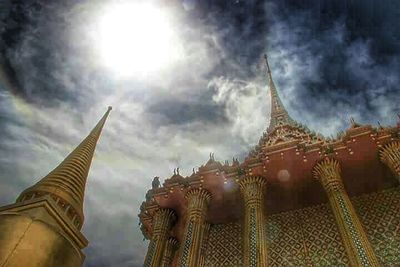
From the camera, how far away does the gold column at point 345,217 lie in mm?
8672

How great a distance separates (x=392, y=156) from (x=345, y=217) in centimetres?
257

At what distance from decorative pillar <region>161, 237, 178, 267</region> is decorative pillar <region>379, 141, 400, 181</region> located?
7235 millimetres

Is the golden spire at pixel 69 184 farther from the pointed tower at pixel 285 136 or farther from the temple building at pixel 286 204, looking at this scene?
the pointed tower at pixel 285 136

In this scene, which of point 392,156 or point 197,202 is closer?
point 392,156

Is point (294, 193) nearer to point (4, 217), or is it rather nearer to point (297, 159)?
point (297, 159)

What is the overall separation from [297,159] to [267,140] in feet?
5.71

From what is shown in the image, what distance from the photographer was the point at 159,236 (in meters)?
12.0

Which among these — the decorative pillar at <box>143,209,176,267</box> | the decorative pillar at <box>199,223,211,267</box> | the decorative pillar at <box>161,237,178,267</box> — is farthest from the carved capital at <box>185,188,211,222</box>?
the decorative pillar at <box>161,237,178,267</box>

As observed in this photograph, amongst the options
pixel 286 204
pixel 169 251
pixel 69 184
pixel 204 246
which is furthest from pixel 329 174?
pixel 69 184

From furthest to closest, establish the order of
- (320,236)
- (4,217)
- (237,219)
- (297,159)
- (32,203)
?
(237,219)
(297,159)
(320,236)
(32,203)
(4,217)

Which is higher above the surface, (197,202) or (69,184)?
(69,184)

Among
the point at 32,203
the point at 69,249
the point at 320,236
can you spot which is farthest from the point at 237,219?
the point at 32,203

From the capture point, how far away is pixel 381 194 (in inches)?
460

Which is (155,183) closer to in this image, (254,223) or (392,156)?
(254,223)
